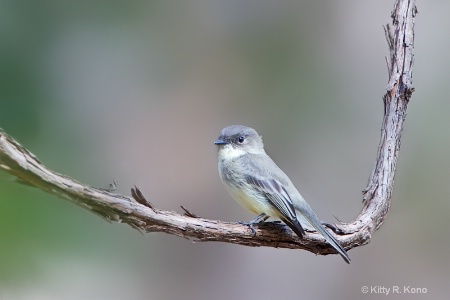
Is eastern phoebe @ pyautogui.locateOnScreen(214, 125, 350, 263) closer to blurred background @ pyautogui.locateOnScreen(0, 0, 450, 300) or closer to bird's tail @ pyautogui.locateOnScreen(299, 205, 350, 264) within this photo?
bird's tail @ pyautogui.locateOnScreen(299, 205, 350, 264)

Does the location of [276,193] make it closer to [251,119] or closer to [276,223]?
[276,223]

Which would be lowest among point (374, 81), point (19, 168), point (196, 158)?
point (19, 168)

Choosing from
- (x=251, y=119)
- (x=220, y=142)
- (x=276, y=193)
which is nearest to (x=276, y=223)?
(x=276, y=193)

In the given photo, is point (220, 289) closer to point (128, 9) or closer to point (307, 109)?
point (307, 109)

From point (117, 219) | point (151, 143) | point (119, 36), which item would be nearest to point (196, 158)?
point (151, 143)

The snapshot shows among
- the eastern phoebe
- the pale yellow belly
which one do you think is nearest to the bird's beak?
the eastern phoebe

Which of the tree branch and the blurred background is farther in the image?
the blurred background
